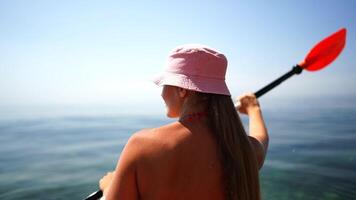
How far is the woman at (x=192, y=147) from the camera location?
1.18m

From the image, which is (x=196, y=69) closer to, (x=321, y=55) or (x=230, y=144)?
(x=230, y=144)

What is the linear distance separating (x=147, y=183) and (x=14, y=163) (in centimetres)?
943

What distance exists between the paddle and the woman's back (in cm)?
139

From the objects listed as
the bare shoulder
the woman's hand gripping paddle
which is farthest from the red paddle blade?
the bare shoulder

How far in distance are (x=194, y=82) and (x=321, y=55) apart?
5.87ft

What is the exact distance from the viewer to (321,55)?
2.71m

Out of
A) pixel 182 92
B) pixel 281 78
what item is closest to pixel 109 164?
pixel 281 78

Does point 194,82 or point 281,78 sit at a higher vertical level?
point 194,82

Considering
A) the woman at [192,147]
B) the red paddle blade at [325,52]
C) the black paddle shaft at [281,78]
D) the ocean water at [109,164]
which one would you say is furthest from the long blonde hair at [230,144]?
the ocean water at [109,164]

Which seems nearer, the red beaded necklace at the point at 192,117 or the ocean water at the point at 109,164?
the red beaded necklace at the point at 192,117

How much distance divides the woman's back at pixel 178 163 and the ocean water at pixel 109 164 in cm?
517

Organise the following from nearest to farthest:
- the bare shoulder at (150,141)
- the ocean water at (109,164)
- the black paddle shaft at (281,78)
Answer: the bare shoulder at (150,141), the black paddle shaft at (281,78), the ocean water at (109,164)

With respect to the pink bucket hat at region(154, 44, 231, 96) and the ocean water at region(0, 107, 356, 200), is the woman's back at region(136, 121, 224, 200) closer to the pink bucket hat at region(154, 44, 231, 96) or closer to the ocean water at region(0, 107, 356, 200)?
the pink bucket hat at region(154, 44, 231, 96)

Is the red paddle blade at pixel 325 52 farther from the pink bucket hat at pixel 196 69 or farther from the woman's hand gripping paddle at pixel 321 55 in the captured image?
the pink bucket hat at pixel 196 69
